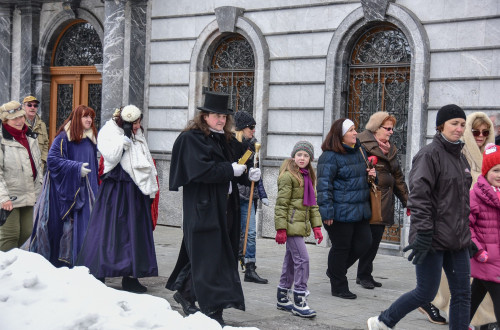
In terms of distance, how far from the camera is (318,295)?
26.9 feet

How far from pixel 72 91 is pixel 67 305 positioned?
1271 centimetres

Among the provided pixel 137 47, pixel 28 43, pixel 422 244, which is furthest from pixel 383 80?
pixel 28 43

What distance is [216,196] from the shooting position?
6.57 metres

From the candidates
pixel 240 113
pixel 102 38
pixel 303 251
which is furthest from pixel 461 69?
pixel 102 38

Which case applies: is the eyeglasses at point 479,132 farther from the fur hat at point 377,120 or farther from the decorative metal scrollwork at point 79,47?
the decorative metal scrollwork at point 79,47

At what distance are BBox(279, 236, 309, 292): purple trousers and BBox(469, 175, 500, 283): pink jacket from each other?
161 centimetres

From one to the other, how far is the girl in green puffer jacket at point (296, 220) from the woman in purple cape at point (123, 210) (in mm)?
1328

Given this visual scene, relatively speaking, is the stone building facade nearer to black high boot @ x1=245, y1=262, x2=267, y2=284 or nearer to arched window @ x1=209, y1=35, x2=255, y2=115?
arched window @ x1=209, y1=35, x2=255, y2=115

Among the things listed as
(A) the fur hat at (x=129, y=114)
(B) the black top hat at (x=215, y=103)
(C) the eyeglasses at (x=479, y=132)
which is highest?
(B) the black top hat at (x=215, y=103)

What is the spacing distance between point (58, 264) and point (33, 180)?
0.91m

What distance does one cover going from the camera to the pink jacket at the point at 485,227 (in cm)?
608

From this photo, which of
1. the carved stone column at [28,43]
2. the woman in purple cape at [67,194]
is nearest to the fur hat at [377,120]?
the woman in purple cape at [67,194]

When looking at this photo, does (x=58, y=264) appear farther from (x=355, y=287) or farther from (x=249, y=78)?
(x=249, y=78)

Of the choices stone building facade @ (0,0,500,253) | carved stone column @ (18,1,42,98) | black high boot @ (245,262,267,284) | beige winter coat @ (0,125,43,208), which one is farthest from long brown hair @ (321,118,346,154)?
carved stone column @ (18,1,42,98)
